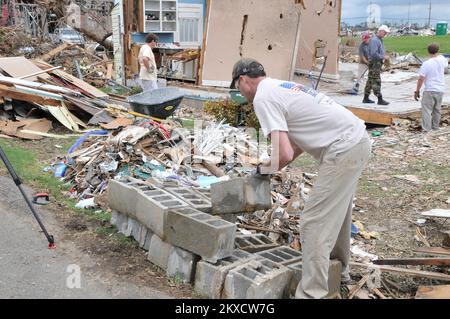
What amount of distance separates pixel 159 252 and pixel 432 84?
8.39m

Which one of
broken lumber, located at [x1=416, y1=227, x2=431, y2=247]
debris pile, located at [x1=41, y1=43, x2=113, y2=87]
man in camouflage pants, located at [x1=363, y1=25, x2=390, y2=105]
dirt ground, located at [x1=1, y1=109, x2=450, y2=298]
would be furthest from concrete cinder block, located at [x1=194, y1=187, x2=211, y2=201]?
debris pile, located at [x1=41, y1=43, x2=113, y2=87]

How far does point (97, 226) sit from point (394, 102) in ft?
33.9

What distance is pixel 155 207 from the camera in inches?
172

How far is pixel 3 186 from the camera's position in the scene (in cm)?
650

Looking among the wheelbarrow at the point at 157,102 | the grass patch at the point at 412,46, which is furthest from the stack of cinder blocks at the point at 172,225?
the grass patch at the point at 412,46

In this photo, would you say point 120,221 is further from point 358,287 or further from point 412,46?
point 412,46

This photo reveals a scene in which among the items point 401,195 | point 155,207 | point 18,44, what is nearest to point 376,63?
point 401,195

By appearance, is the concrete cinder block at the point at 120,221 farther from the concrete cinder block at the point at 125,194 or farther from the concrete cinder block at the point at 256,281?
the concrete cinder block at the point at 256,281

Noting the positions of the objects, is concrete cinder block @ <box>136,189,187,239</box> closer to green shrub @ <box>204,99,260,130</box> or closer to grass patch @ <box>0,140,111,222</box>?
grass patch @ <box>0,140,111,222</box>

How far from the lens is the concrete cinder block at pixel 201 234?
385 centimetres

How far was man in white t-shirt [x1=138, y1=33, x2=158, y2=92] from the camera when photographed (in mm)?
10305

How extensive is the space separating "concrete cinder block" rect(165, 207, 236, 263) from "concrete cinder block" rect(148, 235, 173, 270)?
14 centimetres

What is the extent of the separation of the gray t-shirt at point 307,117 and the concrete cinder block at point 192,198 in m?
1.36

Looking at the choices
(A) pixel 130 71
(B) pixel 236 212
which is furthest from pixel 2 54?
(B) pixel 236 212
